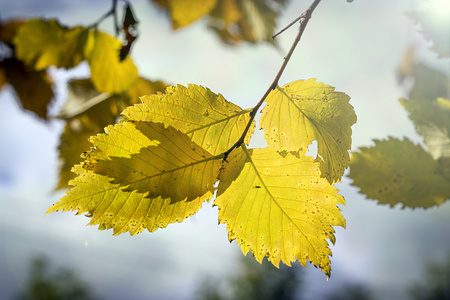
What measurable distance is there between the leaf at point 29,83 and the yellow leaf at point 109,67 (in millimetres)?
227

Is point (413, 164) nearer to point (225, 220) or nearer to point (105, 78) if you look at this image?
point (225, 220)

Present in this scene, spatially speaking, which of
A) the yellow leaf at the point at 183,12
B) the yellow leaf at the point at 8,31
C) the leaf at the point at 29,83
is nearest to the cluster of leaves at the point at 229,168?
the yellow leaf at the point at 183,12

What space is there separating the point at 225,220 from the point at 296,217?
6 cm

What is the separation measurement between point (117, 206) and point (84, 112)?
1.34 feet

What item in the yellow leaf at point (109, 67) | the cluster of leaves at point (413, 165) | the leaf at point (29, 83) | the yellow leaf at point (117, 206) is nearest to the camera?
the yellow leaf at point (117, 206)

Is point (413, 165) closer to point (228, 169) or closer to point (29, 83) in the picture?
point (228, 169)

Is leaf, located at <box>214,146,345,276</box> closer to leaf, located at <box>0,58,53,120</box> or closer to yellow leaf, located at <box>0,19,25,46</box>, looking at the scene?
leaf, located at <box>0,58,53,120</box>

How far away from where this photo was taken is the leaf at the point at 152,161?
0.72ft

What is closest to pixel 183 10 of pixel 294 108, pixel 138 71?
pixel 138 71

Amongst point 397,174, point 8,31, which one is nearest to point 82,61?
point 8,31

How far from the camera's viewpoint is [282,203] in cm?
25

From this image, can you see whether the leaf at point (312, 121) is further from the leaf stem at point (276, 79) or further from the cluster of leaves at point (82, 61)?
the cluster of leaves at point (82, 61)

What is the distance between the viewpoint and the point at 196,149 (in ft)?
0.78

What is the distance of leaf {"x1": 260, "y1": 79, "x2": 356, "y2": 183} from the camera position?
0.79ft
